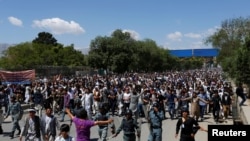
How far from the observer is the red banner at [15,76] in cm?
2808

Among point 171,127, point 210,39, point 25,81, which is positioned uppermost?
point 210,39

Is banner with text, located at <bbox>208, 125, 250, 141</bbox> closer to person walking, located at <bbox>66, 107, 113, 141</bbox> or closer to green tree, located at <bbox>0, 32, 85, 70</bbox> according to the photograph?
person walking, located at <bbox>66, 107, 113, 141</bbox>

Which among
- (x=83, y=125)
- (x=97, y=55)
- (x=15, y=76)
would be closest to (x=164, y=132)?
(x=83, y=125)

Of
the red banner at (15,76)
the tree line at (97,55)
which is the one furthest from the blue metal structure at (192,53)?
the red banner at (15,76)

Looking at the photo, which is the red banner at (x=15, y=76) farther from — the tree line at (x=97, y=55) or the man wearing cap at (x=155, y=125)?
the tree line at (x=97, y=55)

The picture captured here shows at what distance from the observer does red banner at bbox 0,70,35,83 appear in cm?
2808

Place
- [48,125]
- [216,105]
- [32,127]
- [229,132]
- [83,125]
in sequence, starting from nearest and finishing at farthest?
[229,132] → [83,125] → [32,127] → [48,125] → [216,105]

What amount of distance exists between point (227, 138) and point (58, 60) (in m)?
75.3

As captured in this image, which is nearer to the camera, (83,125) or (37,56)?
(83,125)

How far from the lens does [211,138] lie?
6.71 meters

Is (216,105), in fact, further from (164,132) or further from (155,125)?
(155,125)

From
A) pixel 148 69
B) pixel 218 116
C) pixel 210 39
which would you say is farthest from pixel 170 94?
pixel 148 69

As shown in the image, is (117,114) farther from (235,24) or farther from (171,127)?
(235,24)

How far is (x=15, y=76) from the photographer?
93.6 feet
